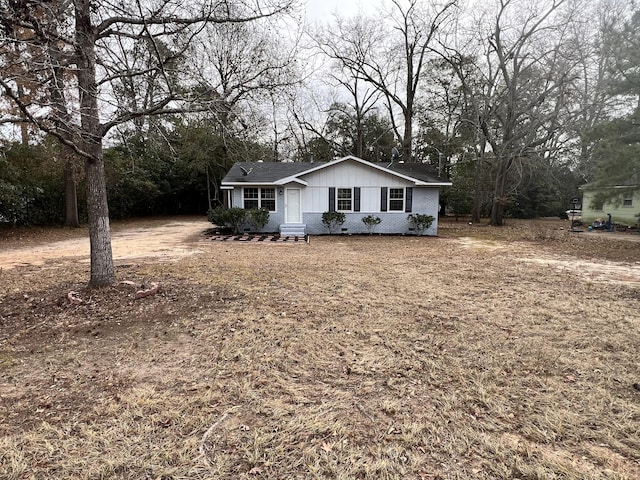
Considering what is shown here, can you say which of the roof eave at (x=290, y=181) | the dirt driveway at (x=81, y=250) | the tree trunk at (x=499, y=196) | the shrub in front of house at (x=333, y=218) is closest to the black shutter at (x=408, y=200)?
the shrub in front of house at (x=333, y=218)

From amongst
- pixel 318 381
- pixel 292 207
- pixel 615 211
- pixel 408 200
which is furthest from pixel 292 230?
pixel 615 211

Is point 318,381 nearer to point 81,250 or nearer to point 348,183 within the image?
point 81,250

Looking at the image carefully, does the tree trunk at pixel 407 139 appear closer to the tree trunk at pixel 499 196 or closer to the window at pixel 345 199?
the tree trunk at pixel 499 196

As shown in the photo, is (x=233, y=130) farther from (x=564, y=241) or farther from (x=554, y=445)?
(x=564, y=241)

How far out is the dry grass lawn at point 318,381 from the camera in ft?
6.86

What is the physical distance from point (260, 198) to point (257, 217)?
38.9 inches

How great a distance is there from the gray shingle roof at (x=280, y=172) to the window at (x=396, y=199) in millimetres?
816

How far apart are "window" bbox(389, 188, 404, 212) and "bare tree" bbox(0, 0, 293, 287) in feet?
35.6

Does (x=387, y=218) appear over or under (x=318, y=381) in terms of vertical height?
over

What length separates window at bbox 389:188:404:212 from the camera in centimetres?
1502

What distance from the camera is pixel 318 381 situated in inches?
119

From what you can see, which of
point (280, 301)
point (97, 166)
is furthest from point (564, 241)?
point (97, 166)

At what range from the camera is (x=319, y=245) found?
1196 cm

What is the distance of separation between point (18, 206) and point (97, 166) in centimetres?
1342
